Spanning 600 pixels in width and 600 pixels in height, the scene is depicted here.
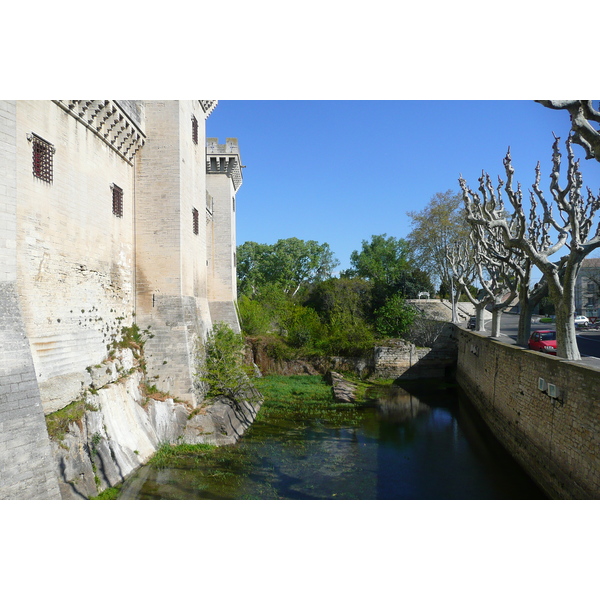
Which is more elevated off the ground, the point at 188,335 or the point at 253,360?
the point at 188,335

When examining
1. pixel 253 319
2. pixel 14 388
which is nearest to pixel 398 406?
pixel 253 319

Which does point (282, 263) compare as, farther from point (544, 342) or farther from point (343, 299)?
point (544, 342)

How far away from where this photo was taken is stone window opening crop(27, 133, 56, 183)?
8.02 metres

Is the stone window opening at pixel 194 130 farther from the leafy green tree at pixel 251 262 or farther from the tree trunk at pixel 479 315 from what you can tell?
the leafy green tree at pixel 251 262

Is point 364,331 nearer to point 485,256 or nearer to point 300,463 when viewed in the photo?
point 485,256

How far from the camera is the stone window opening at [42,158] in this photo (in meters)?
8.02

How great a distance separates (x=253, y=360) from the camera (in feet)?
78.7

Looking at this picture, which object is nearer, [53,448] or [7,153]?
[7,153]

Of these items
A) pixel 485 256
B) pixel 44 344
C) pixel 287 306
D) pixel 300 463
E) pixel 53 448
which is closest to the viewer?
pixel 53 448

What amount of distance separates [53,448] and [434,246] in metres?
32.8

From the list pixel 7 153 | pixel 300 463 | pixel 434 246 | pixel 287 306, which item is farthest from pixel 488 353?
pixel 434 246

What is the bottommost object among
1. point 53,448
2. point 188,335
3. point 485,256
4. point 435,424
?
point 435,424

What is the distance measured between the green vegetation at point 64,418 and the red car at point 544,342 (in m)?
14.4

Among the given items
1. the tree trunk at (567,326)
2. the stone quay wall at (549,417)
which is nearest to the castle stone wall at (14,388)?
the stone quay wall at (549,417)
